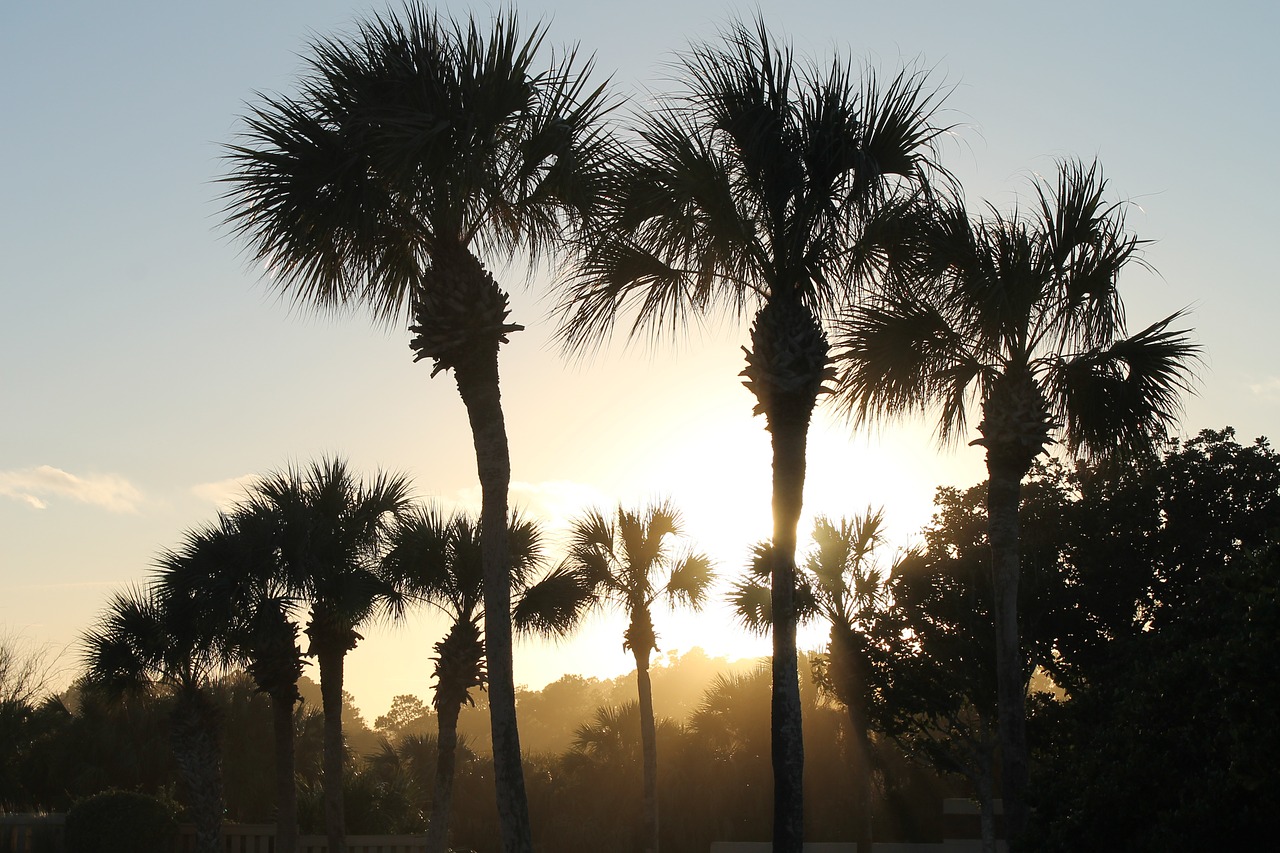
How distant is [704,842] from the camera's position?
30844mm

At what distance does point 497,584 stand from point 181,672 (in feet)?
33.5

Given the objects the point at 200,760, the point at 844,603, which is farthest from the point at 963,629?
the point at 200,760

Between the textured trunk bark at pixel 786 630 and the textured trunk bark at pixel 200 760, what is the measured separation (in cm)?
1239

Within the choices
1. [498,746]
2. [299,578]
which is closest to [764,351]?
[498,746]

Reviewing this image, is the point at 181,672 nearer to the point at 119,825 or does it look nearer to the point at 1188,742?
the point at 119,825

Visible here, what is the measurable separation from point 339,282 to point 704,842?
21713 millimetres

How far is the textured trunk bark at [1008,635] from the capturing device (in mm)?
14516

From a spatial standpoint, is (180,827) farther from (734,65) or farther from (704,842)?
(734,65)

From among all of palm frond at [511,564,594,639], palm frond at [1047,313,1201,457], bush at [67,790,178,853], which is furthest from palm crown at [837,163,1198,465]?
bush at [67,790,178,853]

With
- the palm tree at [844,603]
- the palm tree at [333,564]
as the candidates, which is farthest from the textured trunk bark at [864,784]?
the palm tree at [333,564]

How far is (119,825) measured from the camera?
72.9 ft

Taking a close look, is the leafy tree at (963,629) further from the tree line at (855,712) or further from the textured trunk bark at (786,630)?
the textured trunk bark at (786,630)

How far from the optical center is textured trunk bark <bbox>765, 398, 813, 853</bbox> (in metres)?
12.0

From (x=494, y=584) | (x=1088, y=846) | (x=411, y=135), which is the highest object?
(x=411, y=135)
